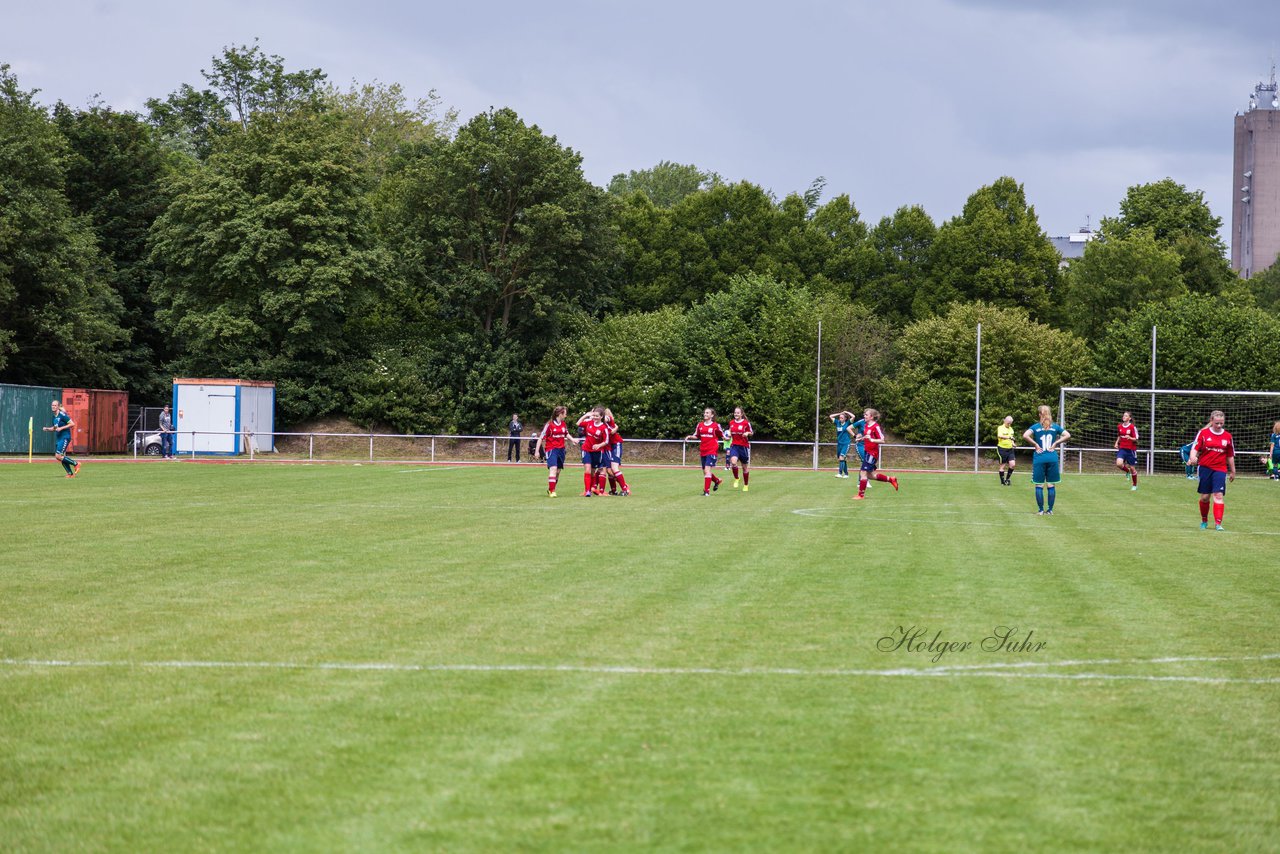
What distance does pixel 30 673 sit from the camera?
773cm

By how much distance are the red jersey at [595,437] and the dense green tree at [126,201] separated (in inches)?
1482

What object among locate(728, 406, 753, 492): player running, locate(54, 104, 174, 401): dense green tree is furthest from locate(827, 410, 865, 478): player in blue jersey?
locate(54, 104, 174, 401): dense green tree

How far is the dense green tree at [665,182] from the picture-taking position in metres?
95.4

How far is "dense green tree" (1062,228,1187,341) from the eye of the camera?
65688 mm

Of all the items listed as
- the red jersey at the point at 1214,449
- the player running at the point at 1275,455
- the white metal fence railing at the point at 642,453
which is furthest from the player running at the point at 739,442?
the player running at the point at 1275,455

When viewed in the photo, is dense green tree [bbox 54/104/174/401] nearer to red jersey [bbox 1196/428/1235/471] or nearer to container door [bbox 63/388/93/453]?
container door [bbox 63/388/93/453]

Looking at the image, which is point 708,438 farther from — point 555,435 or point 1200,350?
point 1200,350

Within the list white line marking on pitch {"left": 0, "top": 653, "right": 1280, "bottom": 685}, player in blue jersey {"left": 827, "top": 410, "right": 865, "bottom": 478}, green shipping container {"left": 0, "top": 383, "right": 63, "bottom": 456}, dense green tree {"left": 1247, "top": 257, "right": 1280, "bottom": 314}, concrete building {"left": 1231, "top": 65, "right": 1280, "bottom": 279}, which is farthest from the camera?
concrete building {"left": 1231, "top": 65, "right": 1280, "bottom": 279}

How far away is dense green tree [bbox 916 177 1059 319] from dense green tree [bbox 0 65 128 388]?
40.6 m

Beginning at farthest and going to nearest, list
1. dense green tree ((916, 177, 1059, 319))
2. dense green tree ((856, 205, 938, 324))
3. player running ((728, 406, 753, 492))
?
1. dense green tree ((856, 205, 938, 324))
2. dense green tree ((916, 177, 1059, 319))
3. player running ((728, 406, 753, 492))

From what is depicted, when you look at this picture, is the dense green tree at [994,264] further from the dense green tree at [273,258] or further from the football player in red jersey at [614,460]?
the football player in red jersey at [614,460]

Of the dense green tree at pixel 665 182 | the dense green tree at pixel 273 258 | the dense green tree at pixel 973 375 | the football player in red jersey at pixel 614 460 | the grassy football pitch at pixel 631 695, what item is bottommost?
the grassy football pitch at pixel 631 695

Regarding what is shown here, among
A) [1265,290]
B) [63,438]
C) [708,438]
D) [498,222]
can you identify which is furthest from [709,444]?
[1265,290]

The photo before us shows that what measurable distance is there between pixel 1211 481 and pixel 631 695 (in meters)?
15.1
